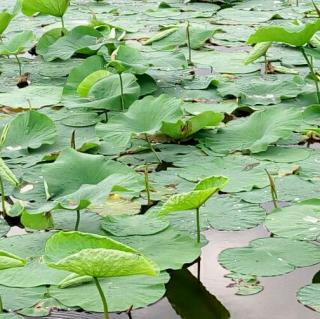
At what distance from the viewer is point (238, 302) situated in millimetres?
1337

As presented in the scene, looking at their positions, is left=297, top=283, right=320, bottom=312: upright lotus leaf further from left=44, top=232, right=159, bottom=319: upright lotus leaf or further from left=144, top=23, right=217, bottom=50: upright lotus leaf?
left=144, top=23, right=217, bottom=50: upright lotus leaf

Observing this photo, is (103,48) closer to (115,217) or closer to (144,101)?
(144,101)

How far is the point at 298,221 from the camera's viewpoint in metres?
1.55

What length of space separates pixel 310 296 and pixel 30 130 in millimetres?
913

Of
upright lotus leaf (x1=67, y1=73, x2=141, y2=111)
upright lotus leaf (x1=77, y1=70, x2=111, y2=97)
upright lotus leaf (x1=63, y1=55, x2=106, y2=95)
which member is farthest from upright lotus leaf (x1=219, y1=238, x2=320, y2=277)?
upright lotus leaf (x1=63, y1=55, x2=106, y2=95)

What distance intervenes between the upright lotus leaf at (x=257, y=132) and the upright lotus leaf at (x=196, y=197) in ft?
1.38

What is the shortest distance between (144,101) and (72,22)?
1371 mm

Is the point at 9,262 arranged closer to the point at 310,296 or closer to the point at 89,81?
the point at 310,296

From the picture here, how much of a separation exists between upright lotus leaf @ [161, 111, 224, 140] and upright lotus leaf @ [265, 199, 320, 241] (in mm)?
437

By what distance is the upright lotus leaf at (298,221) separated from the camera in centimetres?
151

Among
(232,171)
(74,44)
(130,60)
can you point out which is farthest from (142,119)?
(74,44)

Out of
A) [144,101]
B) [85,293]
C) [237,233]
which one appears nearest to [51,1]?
[144,101]

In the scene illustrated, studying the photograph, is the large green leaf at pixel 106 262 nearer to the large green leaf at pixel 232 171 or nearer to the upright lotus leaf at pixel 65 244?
the upright lotus leaf at pixel 65 244

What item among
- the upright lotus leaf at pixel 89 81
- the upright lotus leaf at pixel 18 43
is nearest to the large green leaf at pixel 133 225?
the upright lotus leaf at pixel 89 81
